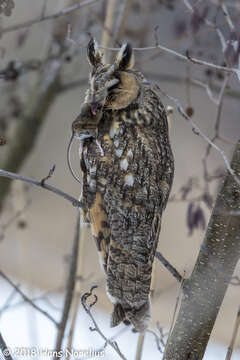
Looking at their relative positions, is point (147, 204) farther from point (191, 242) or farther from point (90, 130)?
point (191, 242)

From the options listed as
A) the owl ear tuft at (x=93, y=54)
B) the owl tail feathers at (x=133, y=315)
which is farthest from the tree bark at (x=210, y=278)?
the owl ear tuft at (x=93, y=54)

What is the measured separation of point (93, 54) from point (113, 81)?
0.52 ft

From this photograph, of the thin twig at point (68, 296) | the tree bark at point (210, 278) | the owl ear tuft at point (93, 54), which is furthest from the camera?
the thin twig at point (68, 296)

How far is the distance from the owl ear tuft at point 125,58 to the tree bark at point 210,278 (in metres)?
0.41

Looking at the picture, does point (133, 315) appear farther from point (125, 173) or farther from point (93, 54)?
point (93, 54)

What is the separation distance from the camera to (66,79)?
11.3ft

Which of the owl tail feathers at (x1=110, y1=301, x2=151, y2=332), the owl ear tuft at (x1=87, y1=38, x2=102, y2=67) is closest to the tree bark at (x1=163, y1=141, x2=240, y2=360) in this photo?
the owl tail feathers at (x1=110, y1=301, x2=151, y2=332)

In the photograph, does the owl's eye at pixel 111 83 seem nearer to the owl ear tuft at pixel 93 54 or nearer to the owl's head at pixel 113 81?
the owl's head at pixel 113 81

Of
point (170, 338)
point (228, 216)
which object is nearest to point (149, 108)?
point (228, 216)

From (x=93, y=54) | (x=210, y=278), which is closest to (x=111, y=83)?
(x=93, y=54)

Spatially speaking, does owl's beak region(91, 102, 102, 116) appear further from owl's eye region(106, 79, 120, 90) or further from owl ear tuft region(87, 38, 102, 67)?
owl ear tuft region(87, 38, 102, 67)

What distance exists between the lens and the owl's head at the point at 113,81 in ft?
4.34

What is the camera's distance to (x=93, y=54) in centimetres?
143

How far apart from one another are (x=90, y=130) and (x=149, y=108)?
0.72 ft
